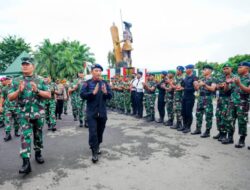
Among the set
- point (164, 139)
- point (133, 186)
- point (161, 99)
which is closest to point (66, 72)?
point (161, 99)

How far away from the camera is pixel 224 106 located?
620 centimetres

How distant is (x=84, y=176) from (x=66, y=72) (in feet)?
125

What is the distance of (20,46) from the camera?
50.8 metres

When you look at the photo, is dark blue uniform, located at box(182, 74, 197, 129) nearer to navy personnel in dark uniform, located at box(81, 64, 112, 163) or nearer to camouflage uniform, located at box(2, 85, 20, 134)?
navy personnel in dark uniform, located at box(81, 64, 112, 163)

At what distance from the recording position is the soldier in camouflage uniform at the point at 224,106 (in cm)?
599

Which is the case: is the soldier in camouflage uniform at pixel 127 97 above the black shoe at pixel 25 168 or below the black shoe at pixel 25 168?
above

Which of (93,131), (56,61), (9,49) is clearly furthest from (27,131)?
(9,49)

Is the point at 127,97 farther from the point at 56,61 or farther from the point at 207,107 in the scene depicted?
the point at 56,61

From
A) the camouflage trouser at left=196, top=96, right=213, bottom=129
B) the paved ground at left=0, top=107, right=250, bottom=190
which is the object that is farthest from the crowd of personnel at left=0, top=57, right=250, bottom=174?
the paved ground at left=0, top=107, right=250, bottom=190

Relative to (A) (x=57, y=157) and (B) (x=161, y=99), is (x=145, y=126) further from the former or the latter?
(A) (x=57, y=157)

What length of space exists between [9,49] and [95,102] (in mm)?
52255

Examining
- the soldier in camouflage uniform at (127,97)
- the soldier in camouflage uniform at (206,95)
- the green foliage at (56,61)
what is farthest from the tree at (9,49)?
the soldier in camouflage uniform at (206,95)

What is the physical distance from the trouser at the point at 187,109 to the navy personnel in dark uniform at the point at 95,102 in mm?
3310

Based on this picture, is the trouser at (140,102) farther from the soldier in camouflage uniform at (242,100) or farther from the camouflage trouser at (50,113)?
the soldier in camouflage uniform at (242,100)
